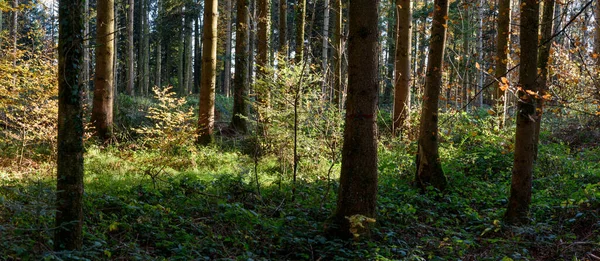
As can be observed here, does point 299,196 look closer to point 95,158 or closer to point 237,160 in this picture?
point 237,160

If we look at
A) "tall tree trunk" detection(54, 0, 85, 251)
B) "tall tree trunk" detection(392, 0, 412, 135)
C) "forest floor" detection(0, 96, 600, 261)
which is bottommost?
"forest floor" detection(0, 96, 600, 261)

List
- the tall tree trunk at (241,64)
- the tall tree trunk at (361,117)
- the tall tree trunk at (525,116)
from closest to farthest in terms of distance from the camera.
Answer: the tall tree trunk at (361,117) < the tall tree trunk at (525,116) < the tall tree trunk at (241,64)

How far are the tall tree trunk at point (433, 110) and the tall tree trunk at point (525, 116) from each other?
1.97m

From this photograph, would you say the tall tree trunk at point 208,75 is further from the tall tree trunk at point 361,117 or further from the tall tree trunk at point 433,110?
the tall tree trunk at point 361,117

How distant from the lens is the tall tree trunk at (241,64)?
1362cm

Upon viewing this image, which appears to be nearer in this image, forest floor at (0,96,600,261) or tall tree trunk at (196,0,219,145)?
forest floor at (0,96,600,261)

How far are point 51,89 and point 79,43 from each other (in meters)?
7.36

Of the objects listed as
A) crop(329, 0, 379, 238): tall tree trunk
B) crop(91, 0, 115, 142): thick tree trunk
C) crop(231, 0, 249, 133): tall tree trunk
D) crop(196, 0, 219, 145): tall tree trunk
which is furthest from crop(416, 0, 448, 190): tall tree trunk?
crop(91, 0, 115, 142): thick tree trunk

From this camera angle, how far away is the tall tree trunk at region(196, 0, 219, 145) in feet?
40.3

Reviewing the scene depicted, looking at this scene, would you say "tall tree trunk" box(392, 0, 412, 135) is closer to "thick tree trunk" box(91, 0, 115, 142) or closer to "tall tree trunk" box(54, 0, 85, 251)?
"thick tree trunk" box(91, 0, 115, 142)

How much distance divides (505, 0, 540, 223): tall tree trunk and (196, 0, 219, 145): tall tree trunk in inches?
A: 342

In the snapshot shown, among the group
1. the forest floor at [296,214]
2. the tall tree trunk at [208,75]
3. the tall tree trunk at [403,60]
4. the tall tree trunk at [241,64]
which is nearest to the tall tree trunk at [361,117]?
the forest floor at [296,214]

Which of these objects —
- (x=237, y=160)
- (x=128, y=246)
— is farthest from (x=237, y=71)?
(x=128, y=246)

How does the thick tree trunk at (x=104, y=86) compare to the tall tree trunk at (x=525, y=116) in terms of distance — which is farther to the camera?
the thick tree trunk at (x=104, y=86)
